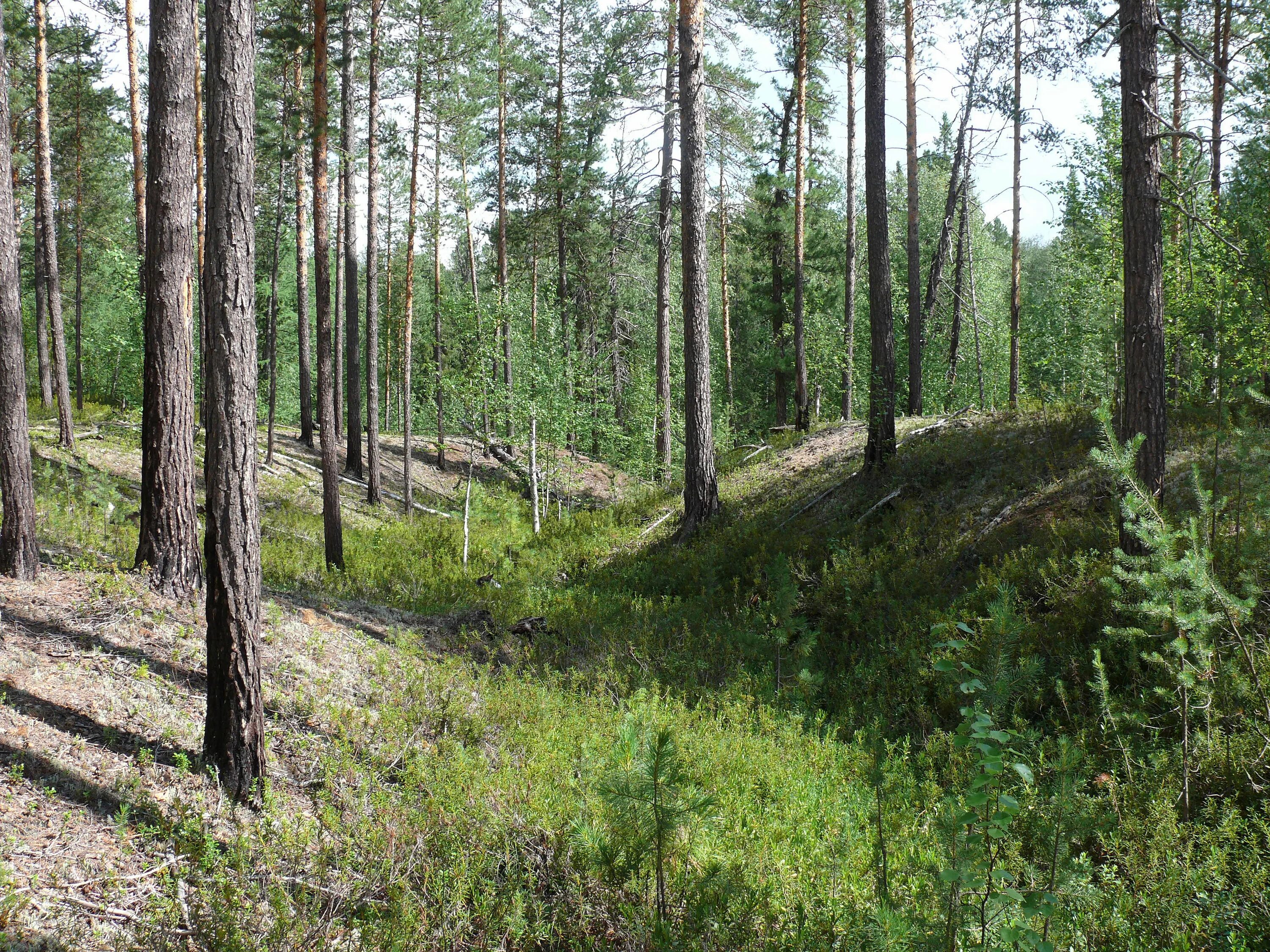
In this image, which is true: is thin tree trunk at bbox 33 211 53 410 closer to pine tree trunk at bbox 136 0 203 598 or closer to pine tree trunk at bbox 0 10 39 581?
pine tree trunk at bbox 0 10 39 581

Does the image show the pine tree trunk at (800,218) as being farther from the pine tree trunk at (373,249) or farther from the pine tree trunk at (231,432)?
the pine tree trunk at (231,432)

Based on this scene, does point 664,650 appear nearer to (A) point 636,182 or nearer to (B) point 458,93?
(A) point 636,182

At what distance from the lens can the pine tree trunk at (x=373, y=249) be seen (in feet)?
50.7

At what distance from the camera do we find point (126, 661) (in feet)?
17.8

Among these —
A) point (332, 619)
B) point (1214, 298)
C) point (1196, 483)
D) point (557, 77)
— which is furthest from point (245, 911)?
point (557, 77)

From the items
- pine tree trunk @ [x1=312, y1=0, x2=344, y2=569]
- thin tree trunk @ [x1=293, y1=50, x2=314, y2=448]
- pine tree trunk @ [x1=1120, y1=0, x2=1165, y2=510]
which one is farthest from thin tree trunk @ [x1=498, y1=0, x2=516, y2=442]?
pine tree trunk @ [x1=1120, y1=0, x2=1165, y2=510]

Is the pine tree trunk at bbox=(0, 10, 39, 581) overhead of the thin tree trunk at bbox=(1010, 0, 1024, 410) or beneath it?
beneath

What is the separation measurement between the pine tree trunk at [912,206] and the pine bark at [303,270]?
496 inches

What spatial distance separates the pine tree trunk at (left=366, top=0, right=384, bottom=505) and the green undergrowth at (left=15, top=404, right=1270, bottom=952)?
853 centimetres

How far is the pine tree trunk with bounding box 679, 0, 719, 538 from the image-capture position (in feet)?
36.7

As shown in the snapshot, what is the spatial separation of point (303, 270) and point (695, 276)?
11.1m

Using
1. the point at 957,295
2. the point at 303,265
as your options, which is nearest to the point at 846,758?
the point at 303,265

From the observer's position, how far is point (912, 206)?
1645 centimetres

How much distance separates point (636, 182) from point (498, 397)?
523 centimetres
